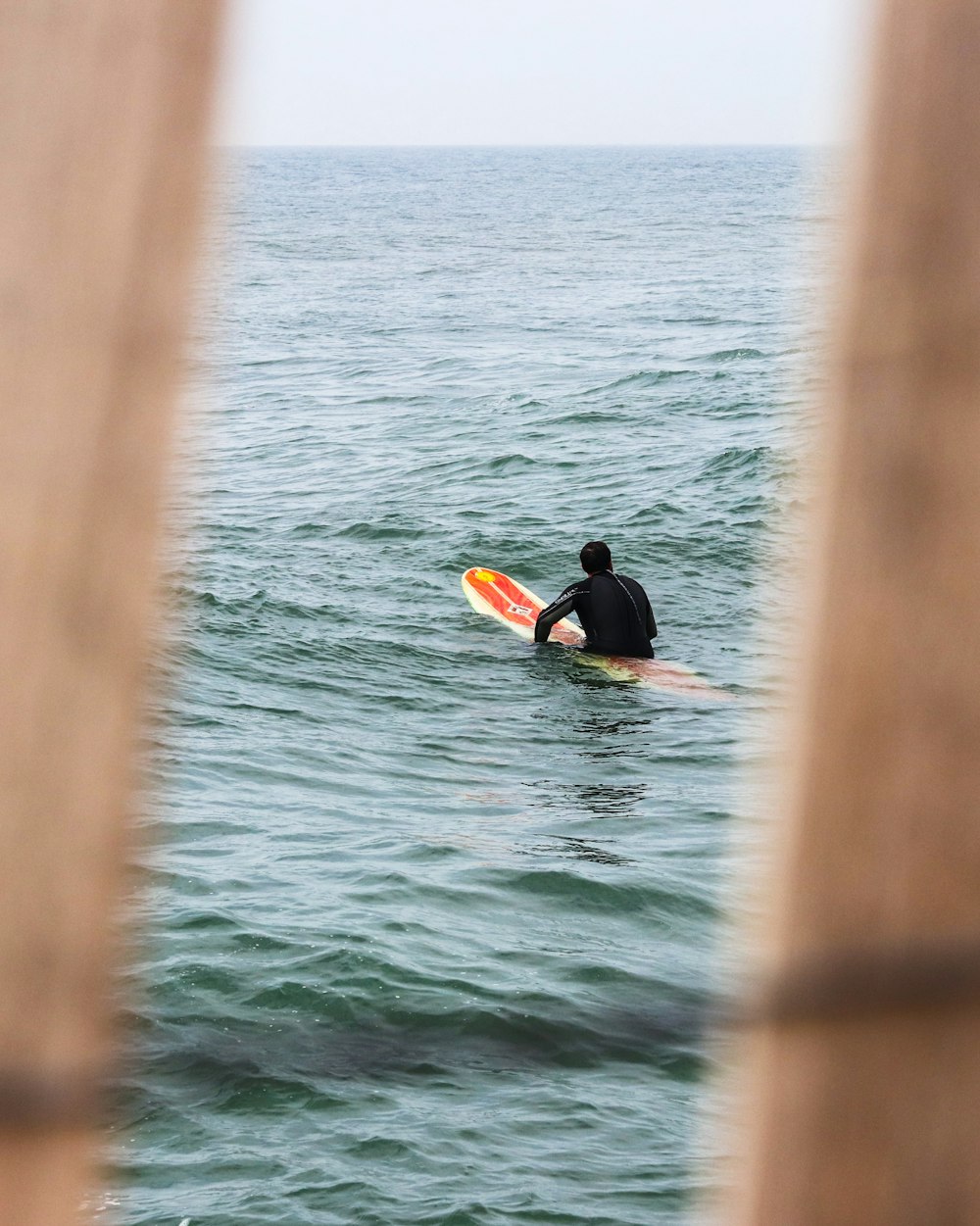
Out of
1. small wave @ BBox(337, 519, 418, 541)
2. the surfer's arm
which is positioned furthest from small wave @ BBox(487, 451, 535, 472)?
the surfer's arm

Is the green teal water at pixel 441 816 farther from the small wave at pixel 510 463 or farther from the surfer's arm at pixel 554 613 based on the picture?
the surfer's arm at pixel 554 613

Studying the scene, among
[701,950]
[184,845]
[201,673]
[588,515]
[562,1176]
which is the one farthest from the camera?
[588,515]

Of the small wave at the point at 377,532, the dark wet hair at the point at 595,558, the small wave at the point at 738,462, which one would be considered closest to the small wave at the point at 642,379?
the small wave at the point at 738,462

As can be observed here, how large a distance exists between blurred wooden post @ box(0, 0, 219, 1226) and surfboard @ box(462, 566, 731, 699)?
11015mm

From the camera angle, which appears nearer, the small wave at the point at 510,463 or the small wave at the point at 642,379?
the small wave at the point at 510,463

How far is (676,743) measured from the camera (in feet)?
34.7

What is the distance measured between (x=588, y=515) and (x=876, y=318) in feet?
60.3

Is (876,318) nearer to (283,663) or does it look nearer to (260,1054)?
(260,1054)

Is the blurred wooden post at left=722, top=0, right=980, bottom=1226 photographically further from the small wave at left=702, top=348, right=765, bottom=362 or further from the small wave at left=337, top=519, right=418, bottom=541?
the small wave at left=702, top=348, right=765, bottom=362

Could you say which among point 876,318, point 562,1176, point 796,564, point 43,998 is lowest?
point 562,1176

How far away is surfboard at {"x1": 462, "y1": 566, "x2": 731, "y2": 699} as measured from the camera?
11805 mm

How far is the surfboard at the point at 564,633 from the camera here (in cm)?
1180

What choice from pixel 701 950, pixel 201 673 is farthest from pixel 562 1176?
pixel 201 673

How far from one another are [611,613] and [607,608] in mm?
56
